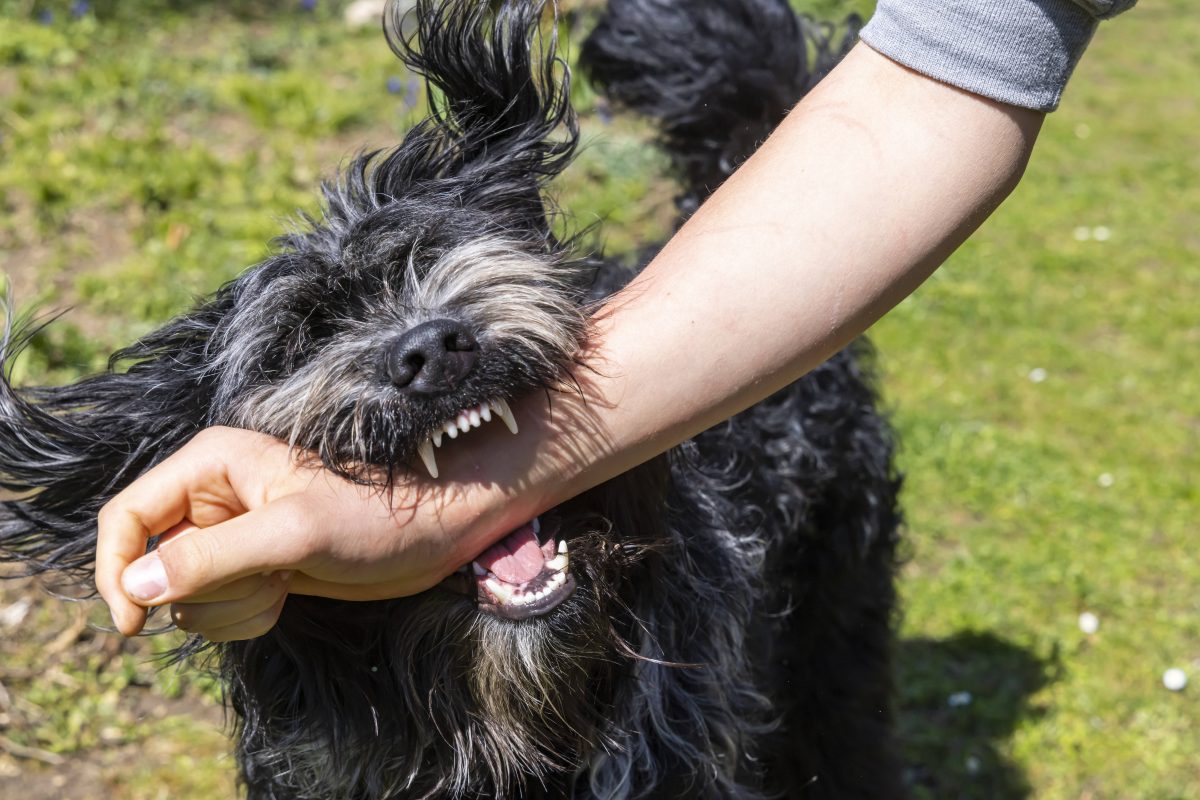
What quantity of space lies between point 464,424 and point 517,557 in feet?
0.96

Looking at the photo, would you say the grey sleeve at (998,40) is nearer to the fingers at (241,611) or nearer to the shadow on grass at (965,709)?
the fingers at (241,611)

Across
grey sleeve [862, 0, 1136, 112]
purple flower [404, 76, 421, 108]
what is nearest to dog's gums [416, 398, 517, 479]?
grey sleeve [862, 0, 1136, 112]

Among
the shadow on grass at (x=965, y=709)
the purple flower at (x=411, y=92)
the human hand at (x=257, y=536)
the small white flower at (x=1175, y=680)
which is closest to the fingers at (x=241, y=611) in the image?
the human hand at (x=257, y=536)

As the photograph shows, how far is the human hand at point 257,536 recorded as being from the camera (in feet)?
3.80

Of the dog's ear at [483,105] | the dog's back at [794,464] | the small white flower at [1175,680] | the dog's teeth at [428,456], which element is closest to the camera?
the dog's teeth at [428,456]

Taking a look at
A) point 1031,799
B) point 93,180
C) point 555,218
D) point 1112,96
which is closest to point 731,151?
point 555,218

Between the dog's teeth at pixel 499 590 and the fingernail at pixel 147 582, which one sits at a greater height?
the fingernail at pixel 147 582

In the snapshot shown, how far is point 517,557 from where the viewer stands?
162cm

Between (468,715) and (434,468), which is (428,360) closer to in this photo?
(434,468)

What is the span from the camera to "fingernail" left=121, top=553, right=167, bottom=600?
115 centimetres

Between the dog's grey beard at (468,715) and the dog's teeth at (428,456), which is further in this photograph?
the dog's grey beard at (468,715)

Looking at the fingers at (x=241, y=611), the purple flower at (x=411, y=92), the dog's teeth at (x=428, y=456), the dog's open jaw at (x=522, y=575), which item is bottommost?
the purple flower at (x=411, y=92)

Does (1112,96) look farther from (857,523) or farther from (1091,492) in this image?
(857,523)

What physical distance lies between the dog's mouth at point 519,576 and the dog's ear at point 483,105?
54 centimetres
